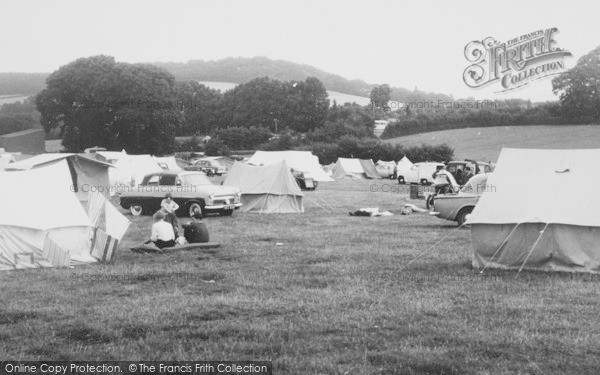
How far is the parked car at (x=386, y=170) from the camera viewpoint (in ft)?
189

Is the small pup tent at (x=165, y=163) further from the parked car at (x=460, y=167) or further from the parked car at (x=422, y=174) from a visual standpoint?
the parked car at (x=460, y=167)

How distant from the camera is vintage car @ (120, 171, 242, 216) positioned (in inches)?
971

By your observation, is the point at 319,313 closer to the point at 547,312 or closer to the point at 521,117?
the point at 547,312

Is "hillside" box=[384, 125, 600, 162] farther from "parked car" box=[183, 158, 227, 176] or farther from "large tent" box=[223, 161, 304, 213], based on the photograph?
"large tent" box=[223, 161, 304, 213]

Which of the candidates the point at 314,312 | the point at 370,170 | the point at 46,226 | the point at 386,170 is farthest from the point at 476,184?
the point at 386,170

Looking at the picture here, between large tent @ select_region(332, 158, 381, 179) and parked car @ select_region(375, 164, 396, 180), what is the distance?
1.33 feet

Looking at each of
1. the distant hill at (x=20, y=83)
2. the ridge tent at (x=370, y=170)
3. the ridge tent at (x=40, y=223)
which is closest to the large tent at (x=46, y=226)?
the ridge tent at (x=40, y=223)

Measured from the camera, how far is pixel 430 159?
63.1 metres

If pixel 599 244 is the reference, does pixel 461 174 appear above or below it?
below

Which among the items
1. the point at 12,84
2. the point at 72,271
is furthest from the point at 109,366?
the point at 12,84

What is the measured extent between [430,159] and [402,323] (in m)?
55.3

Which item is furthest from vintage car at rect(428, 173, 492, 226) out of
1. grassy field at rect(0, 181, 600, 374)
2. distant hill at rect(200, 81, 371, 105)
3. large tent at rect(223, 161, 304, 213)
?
distant hill at rect(200, 81, 371, 105)

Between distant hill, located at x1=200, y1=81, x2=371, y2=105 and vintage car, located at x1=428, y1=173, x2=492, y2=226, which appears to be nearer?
vintage car, located at x1=428, y1=173, x2=492, y2=226

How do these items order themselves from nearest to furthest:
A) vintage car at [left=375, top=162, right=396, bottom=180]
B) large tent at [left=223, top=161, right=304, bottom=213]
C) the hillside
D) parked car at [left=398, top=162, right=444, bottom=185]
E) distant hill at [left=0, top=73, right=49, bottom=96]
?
large tent at [left=223, top=161, right=304, bottom=213] < parked car at [left=398, top=162, right=444, bottom=185] < vintage car at [left=375, top=162, right=396, bottom=180] < the hillside < distant hill at [left=0, top=73, right=49, bottom=96]
